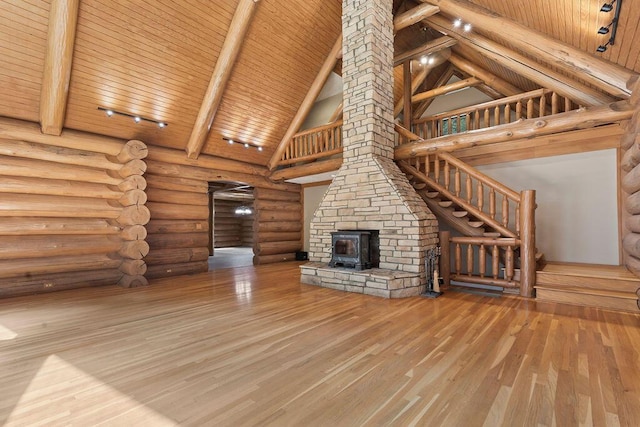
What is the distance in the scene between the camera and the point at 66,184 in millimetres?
5766

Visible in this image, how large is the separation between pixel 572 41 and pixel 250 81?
20.3 feet

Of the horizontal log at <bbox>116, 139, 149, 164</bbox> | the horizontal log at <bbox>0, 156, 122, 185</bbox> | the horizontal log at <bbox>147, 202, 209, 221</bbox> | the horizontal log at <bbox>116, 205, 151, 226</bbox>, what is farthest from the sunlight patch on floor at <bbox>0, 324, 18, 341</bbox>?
the horizontal log at <bbox>147, 202, 209, 221</bbox>

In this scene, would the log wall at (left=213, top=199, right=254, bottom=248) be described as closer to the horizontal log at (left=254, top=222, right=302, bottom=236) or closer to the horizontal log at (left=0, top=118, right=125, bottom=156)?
the horizontal log at (left=254, top=222, right=302, bottom=236)

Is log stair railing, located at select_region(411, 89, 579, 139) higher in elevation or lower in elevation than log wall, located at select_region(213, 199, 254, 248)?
higher

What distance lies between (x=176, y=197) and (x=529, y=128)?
26.0ft

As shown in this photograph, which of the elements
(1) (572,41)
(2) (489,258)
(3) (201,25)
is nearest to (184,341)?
(3) (201,25)

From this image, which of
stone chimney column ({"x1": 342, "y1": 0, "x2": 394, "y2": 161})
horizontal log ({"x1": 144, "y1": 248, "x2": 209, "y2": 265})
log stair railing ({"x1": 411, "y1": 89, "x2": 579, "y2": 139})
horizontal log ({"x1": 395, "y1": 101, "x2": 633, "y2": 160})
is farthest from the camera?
horizontal log ({"x1": 144, "y1": 248, "x2": 209, "y2": 265})

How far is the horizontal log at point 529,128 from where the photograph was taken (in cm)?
471

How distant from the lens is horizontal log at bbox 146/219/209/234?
23.1ft

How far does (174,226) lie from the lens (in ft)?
24.4

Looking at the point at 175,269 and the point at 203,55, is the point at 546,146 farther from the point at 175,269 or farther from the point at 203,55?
the point at 175,269

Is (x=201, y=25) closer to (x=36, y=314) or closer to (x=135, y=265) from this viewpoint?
(x=135, y=265)

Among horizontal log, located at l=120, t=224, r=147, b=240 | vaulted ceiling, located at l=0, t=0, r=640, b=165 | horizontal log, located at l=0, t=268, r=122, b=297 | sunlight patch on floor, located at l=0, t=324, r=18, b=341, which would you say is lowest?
sunlight patch on floor, located at l=0, t=324, r=18, b=341

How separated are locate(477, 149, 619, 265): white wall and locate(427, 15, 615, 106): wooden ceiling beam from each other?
1.30m
